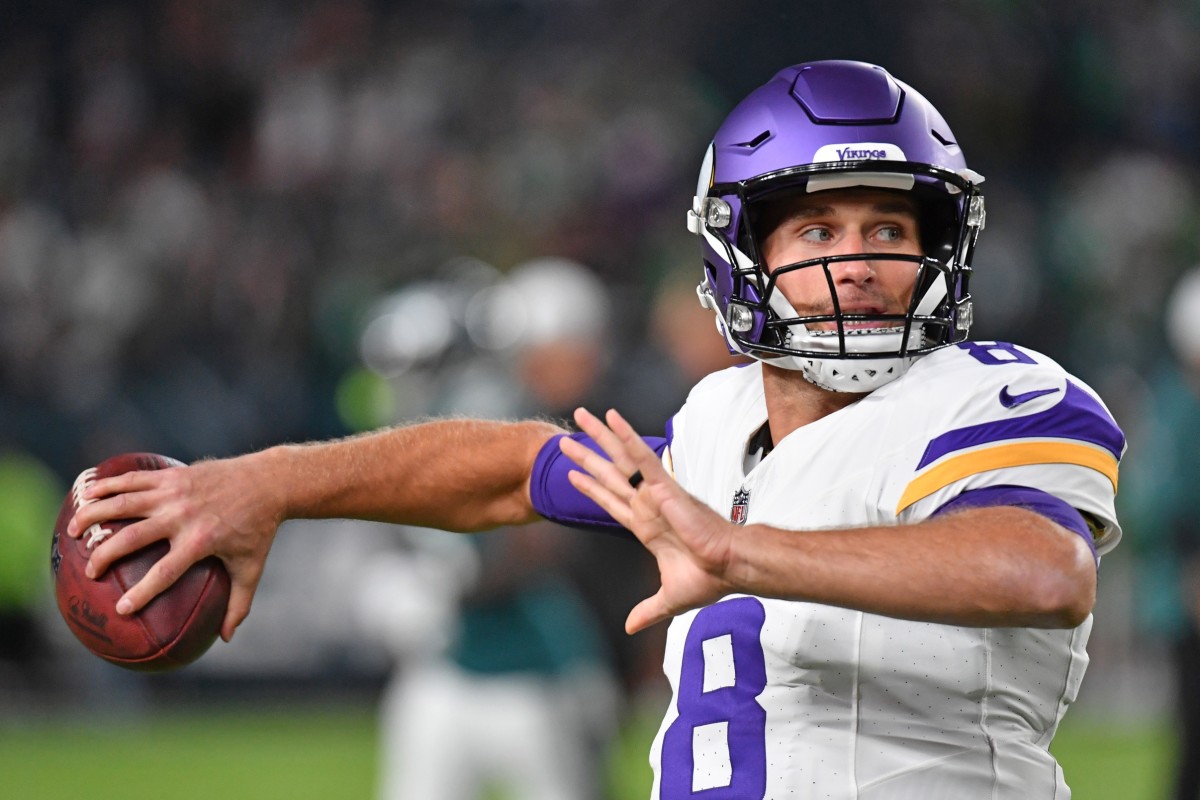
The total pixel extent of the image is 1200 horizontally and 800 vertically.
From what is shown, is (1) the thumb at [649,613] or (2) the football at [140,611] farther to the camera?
(2) the football at [140,611]

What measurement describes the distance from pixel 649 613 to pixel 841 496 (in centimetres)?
40

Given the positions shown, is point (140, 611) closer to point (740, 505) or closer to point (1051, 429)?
point (740, 505)

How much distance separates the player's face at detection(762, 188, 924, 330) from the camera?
2479 mm

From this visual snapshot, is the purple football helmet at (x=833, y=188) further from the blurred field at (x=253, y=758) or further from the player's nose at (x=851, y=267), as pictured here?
the blurred field at (x=253, y=758)

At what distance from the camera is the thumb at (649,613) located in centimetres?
210

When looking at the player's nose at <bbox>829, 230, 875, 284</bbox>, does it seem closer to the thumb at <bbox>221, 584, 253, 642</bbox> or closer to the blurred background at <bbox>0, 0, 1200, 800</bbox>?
the thumb at <bbox>221, 584, 253, 642</bbox>

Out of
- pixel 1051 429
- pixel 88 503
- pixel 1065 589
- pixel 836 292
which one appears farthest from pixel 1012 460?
pixel 88 503

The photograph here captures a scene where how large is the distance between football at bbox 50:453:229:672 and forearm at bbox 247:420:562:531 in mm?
204

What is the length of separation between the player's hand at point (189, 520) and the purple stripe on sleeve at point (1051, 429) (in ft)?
3.84

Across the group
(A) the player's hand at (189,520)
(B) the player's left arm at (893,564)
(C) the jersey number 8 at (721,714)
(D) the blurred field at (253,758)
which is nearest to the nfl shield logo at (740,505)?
(C) the jersey number 8 at (721,714)

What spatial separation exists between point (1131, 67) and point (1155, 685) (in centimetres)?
611

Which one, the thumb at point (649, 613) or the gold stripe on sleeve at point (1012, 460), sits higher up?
the gold stripe on sleeve at point (1012, 460)

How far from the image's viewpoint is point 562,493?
2.88 m

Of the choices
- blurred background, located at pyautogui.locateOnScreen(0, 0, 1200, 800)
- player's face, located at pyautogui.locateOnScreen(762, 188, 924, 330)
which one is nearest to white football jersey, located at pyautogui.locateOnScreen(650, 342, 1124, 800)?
player's face, located at pyautogui.locateOnScreen(762, 188, 924, 330)
